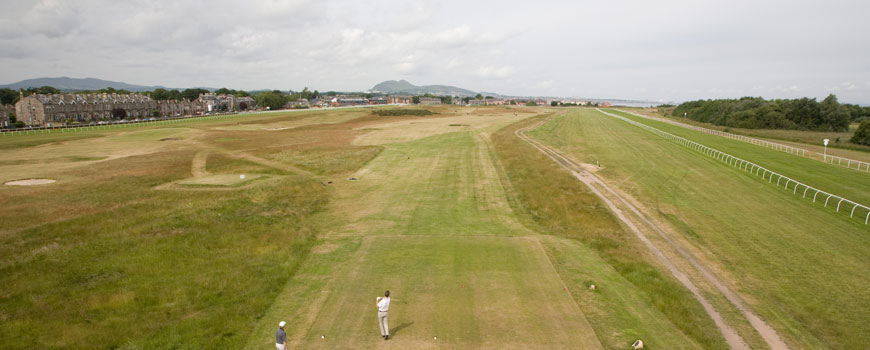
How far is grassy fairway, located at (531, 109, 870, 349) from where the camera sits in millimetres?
16438

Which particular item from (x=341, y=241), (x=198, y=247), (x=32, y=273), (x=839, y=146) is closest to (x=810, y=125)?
(x=839, y=146)

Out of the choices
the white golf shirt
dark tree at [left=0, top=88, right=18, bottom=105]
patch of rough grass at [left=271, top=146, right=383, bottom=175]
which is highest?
dark tree at [left=0, top=88, right=18, bottom=105]

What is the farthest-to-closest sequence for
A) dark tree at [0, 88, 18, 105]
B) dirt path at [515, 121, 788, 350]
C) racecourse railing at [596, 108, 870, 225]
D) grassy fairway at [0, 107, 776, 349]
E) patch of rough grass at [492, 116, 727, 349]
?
1. dark tree at [0, 88, 18, 105]
2. racecourse railing at [596, 108, 870, 225]
3. patch of rough grass at [492, 116, 727, 349]
4. dirt path at [515, 121, 788, 350]
5. grassy fairway at [0, 107, 776, 349]

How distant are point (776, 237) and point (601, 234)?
979cm

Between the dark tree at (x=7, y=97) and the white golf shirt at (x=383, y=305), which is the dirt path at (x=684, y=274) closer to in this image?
the white golf shirt at (x=383, y=305)

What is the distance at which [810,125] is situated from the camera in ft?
332

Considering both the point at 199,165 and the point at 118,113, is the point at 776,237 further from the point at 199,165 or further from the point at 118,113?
the point at 118,113

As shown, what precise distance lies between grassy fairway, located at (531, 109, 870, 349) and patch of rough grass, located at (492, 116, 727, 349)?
295 centimetres

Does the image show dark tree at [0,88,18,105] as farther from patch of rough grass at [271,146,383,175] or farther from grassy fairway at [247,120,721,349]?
grassy fairway at [247,120,721,349]

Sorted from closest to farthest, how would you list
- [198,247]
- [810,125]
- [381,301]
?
[381,301] < [198,247] < [810,125]

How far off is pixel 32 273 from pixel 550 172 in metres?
40.0

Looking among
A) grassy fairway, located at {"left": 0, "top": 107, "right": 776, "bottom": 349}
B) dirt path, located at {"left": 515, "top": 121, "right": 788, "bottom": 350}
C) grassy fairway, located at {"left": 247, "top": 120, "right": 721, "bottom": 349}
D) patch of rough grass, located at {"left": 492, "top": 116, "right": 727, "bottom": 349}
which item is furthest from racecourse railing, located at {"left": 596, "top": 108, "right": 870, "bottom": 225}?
grassy fairway, located at {"left": 247, "top": 120, "right": 721, "bottom": 349}

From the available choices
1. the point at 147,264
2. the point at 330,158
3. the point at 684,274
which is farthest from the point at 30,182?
the point at 684,274

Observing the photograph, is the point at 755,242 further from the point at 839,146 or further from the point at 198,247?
the point at 839,146
